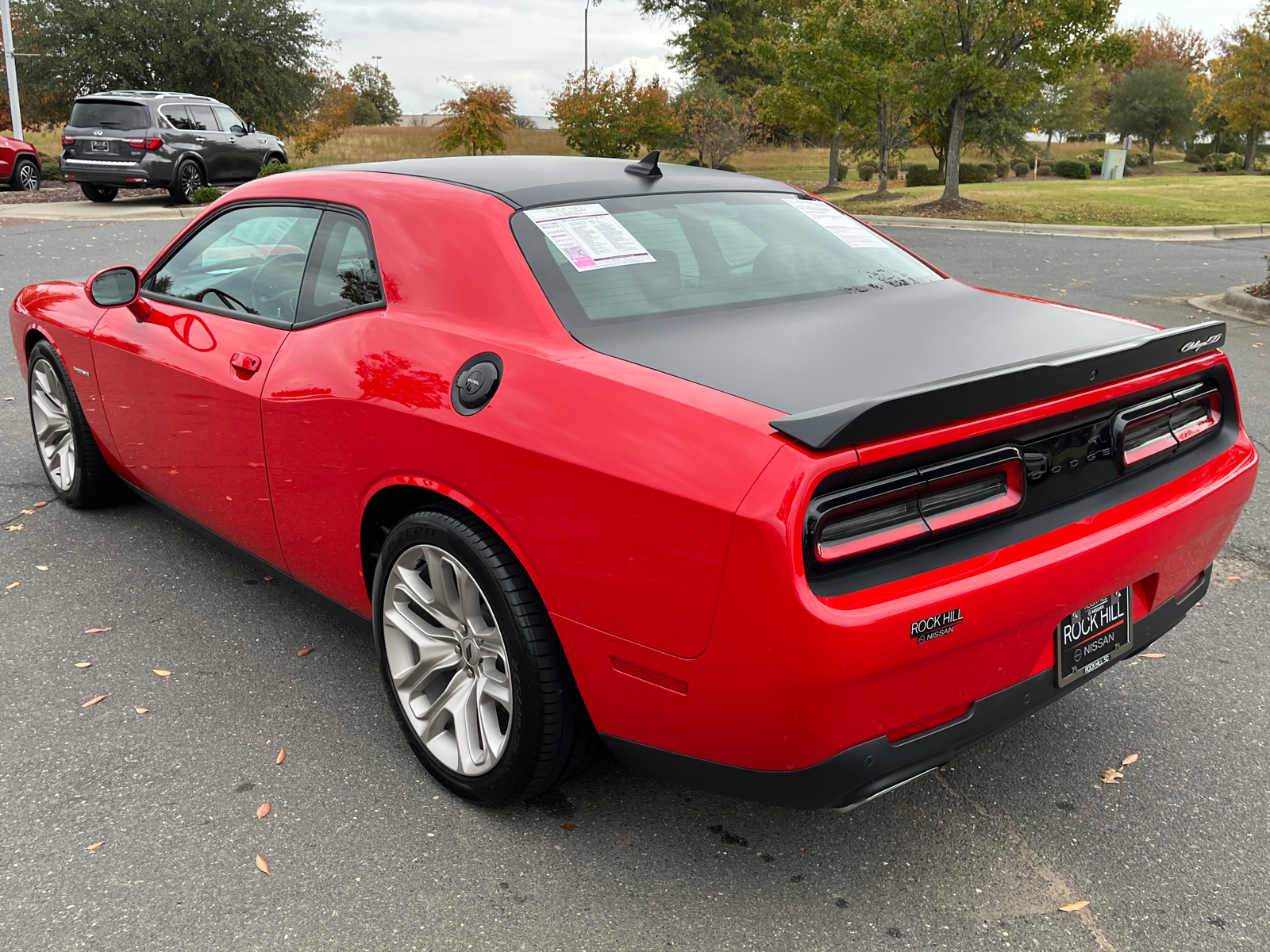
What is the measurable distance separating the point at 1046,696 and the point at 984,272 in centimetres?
1190

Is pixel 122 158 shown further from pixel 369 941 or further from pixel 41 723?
pixel 369 941

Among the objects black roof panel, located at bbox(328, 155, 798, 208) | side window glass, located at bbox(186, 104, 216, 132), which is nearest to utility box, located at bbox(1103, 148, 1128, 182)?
side window glass, located at bbox(186, 104, 216, 132)

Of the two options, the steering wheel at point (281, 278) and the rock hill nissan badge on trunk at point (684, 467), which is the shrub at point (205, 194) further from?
the rock hill nissan badge on trunk at point (684, 467)

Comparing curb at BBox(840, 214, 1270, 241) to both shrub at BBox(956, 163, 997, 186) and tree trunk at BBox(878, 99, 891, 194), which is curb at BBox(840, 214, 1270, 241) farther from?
shrub at BBox(956, 163, 997, 186)

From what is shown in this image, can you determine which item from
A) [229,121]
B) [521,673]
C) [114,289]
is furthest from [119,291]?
[229,121]

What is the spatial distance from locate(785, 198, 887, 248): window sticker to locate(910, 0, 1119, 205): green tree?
17843 mm

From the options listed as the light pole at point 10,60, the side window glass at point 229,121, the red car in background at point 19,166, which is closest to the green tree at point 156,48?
the light pole at point 10,60

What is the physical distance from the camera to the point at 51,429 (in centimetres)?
490

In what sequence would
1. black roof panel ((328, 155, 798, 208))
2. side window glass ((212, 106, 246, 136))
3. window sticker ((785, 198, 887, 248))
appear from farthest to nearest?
side window glass ((212, 106, 246, 136)) → window sticker ((785, 198, 887, 248)) → black roof panel ((328, 155, 798, 208))

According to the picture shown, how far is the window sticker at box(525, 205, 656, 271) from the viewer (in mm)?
2828

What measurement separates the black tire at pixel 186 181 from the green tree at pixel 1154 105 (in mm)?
50129

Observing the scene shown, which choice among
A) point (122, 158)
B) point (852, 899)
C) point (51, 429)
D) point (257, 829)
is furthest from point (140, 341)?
point (122, 158)

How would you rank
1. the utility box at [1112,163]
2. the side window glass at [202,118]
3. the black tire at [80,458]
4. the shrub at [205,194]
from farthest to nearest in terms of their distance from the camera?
the utility box at [1112,163] < the side window glass at [202,118] < the shrub at [205,194] < the black tire at [80,458]

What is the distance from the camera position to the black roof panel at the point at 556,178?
3035 millimetres
